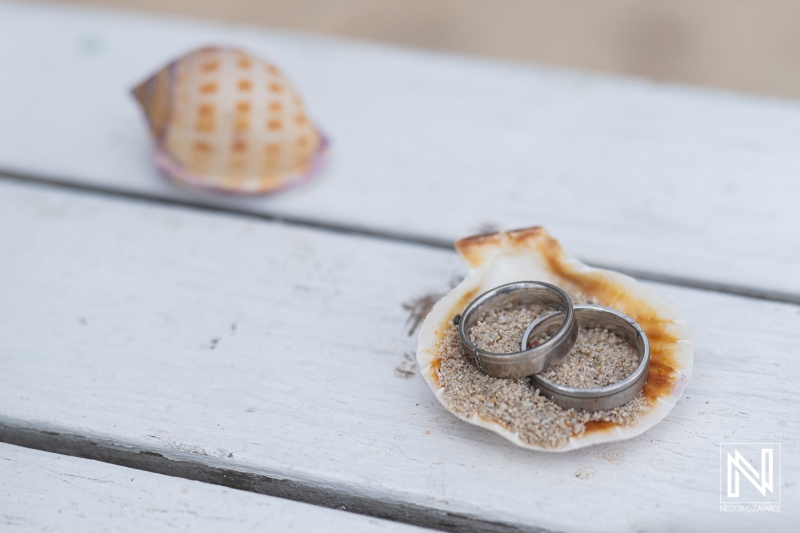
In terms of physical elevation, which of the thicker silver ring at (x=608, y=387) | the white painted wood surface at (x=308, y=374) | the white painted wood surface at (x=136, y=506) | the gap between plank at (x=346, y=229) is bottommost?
the white painted wood surface at (x=136, y=506)

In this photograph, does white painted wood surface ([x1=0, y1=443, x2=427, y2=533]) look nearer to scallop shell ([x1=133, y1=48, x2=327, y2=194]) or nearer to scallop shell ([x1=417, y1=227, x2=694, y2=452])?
scallop shell ([x1=417, y1=227, x2=694, y2=452])

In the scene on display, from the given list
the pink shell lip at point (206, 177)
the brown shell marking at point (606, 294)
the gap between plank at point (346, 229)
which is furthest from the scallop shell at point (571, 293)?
the pink shell lip at point (206, 177)

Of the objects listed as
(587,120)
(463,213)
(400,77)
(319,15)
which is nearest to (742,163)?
(587,120)

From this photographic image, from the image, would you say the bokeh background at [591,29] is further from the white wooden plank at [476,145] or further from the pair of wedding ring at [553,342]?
the pair of wedding ring at [553,342]

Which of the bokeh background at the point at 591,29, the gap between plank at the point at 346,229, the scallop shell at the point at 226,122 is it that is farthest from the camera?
the bokeh background at the point at 591,29

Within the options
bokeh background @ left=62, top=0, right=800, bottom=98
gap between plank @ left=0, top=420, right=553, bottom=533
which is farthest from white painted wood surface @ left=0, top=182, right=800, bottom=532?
bokeh background @ left=62, top=0, right=800, bottom=98

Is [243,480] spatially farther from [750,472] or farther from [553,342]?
[750,472]

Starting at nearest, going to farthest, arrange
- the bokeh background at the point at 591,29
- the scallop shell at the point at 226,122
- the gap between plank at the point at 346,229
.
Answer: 1. the gap between plank at the point at 346,229
2. the scallop shell at the point at 226,122
3. the bokeh background at the point at 591,29
